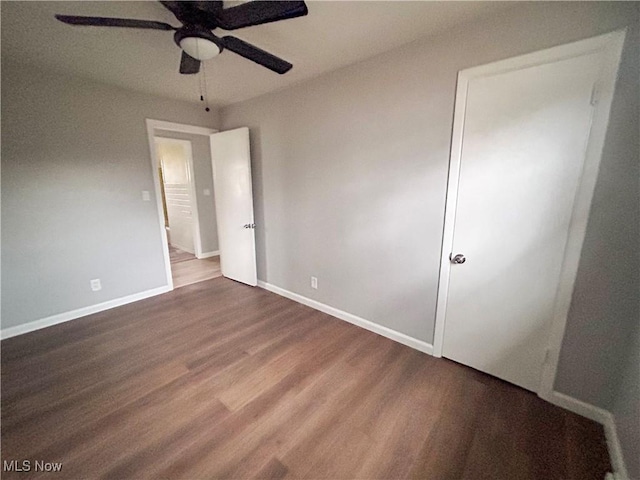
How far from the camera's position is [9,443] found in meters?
1.38

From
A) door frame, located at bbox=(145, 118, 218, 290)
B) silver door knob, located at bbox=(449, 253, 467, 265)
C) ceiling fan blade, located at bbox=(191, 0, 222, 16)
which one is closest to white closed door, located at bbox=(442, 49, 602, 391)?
silver door knob, located at bbox=(449, 253, 467, 265)

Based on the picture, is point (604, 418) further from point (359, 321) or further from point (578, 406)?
point (359, 321)

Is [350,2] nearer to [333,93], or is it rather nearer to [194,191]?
[333,93]

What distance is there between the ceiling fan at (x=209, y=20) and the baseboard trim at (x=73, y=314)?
2.69 meters

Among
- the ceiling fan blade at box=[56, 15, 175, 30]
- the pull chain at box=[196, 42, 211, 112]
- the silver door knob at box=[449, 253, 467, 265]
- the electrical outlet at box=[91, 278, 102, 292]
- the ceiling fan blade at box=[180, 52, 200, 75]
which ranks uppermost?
the pull chain at box=[196, 42, 211, 112]

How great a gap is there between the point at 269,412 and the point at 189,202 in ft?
14.3

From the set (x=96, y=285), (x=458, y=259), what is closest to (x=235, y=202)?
(x=96, y=285)

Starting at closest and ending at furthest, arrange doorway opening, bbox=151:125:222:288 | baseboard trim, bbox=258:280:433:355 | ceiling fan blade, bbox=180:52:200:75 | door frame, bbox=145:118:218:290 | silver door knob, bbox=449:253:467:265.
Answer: ceiling fan blade, bbox=180:52:200:75 < silver door knob, bbox=449:253:467:265 < baseboard trim, bbox=258:280:433:355 < door frame, bbox=145:118:218:290 < doorway opening, bbox=151:125:222:288

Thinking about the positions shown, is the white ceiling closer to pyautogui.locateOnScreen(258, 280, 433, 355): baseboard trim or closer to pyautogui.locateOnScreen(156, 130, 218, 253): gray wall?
pyautogui.locateOnScreen(156, 130, 218, 253): gray wall

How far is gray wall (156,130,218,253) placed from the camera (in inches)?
179

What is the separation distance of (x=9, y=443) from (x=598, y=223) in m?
3.37

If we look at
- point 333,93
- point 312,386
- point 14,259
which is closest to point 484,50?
point 333,93

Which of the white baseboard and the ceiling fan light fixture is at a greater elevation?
the ceiling fan light fixture

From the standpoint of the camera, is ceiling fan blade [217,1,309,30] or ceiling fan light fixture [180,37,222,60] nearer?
ceiling fan blade [217,1,309,30]
